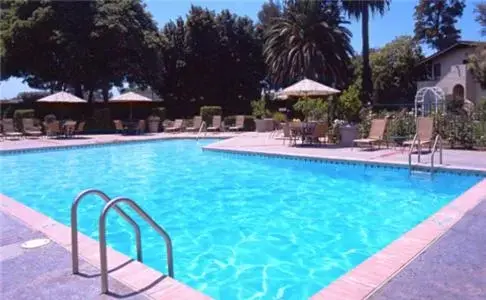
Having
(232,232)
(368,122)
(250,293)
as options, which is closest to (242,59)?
(368,122)

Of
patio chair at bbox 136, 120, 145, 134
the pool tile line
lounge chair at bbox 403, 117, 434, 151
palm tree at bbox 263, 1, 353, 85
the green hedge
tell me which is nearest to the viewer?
the pool tile line

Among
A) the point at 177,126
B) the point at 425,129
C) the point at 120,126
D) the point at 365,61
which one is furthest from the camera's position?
the point at 365,61

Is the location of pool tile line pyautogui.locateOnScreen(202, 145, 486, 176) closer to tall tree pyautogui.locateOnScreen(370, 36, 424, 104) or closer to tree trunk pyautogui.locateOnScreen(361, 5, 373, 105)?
tree trunk pyautogui.locateOnScreen(361, 5, 373, 105)

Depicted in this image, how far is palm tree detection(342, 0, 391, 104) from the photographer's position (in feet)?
95.7

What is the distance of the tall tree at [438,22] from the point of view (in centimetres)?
4625

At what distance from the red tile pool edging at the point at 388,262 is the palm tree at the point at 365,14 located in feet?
82.2

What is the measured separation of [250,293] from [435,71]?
3330cm

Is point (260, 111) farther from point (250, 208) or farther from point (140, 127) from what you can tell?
point (250, 208)

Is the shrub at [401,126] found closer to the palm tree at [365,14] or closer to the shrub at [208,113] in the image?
the shrub at [208,113]

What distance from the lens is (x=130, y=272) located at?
12.9 ft

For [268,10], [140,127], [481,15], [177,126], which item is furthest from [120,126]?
[268,10]

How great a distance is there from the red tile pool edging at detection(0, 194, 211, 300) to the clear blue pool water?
3.14 feet

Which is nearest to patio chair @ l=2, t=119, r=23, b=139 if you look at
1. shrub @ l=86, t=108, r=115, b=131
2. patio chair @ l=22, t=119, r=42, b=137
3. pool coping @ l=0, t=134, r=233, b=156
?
patio chair @ l=22, t=119, r=42, b=137

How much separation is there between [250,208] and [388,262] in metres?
4.18
